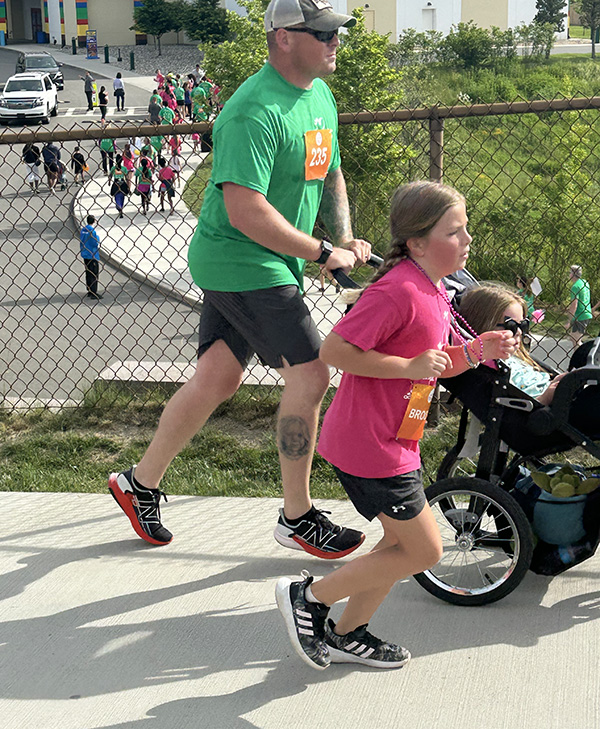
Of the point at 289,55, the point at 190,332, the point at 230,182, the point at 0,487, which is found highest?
the point at 289,55

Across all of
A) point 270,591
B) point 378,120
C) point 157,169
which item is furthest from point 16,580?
point 157,169

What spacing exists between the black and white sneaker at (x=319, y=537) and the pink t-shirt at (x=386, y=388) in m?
0.85

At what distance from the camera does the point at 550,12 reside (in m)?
75.6

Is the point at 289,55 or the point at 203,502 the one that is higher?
the point at 289,55

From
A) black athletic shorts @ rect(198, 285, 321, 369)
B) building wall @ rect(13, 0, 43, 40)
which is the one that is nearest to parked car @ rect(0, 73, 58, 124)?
black athletic shorts @ rect(198, 285, 321, 369)

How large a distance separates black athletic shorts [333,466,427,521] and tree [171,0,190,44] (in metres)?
69.9

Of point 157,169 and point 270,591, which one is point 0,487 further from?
point 157,169

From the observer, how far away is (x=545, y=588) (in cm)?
327

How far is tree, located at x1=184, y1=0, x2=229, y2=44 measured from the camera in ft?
218

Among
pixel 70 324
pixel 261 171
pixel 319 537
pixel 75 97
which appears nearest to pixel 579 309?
pixel 70 324

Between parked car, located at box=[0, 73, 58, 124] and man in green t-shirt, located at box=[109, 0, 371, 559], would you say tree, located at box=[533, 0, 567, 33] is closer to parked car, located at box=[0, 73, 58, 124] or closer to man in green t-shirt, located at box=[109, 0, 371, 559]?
parked car, located at box=[0, 73, 58, 124]

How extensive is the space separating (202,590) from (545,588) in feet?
3.97

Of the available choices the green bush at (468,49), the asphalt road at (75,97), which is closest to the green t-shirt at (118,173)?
the asphalt road at (75,97)

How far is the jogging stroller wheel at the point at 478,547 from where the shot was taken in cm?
307
